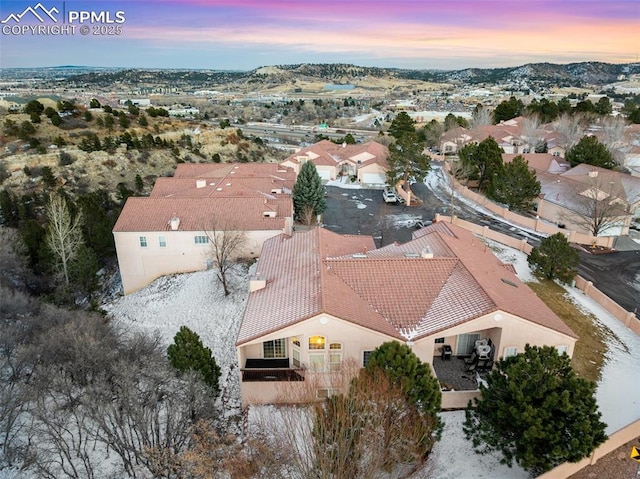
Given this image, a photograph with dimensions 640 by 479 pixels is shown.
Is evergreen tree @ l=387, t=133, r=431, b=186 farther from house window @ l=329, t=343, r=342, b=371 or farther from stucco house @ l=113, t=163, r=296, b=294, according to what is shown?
house window @ l=329, t=343, r=342, b=371

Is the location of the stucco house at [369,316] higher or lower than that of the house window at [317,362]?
higher

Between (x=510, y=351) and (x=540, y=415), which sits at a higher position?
(x=540, y=415)

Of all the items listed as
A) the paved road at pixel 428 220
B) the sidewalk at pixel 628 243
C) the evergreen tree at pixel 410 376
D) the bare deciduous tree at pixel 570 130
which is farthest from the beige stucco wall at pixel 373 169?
the evergreen tree at pixel 410 376

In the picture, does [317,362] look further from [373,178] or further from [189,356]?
[373,178]

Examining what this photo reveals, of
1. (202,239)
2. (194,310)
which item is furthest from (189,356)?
(202,239)

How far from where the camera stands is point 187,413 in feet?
56.4

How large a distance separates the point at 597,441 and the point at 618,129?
65.1m

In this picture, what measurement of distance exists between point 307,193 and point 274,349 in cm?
2620

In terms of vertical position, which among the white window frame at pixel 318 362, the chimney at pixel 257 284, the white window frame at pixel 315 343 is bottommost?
the white window frame at pixel 318 362

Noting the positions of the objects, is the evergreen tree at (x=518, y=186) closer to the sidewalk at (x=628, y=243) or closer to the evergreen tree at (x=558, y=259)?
the sidewalk at (x=628, y=243)

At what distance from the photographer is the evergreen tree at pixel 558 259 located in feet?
106

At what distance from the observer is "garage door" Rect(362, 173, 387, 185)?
64.1 metres

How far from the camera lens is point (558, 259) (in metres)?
32.4

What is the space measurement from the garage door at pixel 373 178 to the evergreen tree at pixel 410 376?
4888 centimetres
